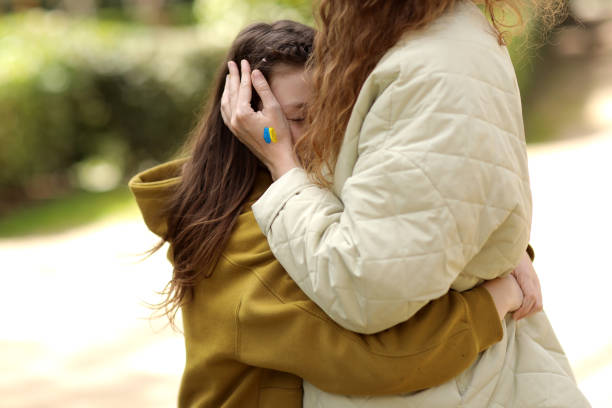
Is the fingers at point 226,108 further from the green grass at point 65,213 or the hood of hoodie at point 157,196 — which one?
the green grass at point 65,213

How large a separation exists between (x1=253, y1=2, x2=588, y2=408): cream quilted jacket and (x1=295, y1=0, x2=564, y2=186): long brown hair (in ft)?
0.14

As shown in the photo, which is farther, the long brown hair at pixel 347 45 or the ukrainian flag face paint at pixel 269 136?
the ukrainian flag face paint at pixel 269 136

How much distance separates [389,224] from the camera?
1.53 m

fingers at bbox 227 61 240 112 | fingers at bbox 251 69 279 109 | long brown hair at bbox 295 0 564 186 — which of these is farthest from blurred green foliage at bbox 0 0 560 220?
long brown hair at bbox 295 0 564 186

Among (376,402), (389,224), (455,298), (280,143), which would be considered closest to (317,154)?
(280,143)

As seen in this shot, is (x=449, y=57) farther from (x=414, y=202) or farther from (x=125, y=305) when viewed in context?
(x=125, y=305)

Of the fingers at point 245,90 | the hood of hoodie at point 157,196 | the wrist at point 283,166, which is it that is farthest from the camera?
the hood of hoodie at point 157,196

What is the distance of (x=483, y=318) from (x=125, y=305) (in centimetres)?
454

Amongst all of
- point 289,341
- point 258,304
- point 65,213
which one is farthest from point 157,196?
point 65,213

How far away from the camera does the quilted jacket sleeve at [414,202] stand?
1.52 metres

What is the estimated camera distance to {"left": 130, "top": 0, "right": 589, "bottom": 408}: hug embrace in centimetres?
153

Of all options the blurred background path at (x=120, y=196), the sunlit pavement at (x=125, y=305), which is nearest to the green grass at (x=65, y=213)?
the blurred background path at (x=120, y=196)

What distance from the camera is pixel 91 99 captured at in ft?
31.7

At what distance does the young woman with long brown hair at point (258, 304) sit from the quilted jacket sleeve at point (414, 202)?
14 centimetres
